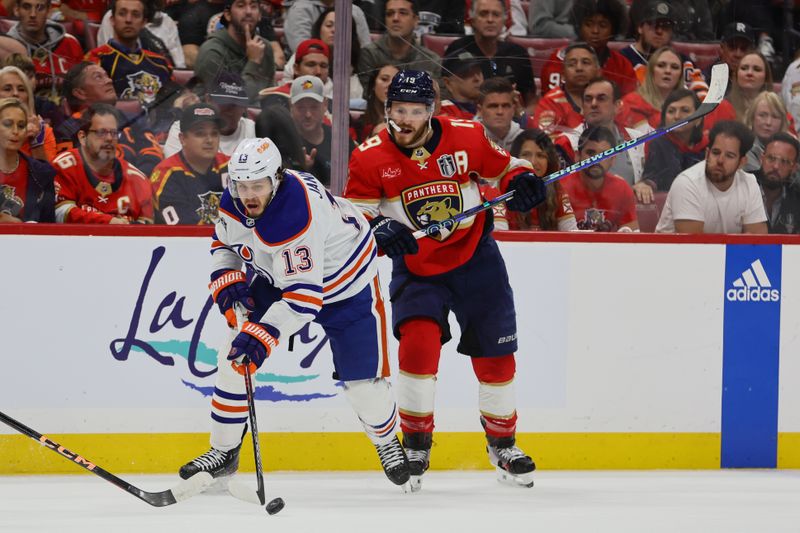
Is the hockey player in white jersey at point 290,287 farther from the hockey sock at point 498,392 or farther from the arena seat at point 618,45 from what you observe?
the arena seat at point 618,45

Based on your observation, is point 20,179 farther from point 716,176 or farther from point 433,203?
point 716,176

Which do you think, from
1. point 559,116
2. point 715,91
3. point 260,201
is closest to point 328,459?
point 260,201

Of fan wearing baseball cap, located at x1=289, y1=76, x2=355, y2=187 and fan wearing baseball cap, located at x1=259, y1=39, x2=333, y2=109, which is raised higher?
fan wearing baseball cap, located at x1=259, y1=39, x2=333, y2=109

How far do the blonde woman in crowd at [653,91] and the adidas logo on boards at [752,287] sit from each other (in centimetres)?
68

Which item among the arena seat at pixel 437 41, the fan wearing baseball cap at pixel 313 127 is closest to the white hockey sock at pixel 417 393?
the fan wearing baseball cap at pixel 313 127

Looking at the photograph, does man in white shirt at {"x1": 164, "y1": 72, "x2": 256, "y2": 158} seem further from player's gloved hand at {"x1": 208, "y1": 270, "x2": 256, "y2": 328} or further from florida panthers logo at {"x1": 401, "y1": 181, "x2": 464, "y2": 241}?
player's gloved hand at {"x1": 208, "y1": 270, "x2": 256, "y2": 328}

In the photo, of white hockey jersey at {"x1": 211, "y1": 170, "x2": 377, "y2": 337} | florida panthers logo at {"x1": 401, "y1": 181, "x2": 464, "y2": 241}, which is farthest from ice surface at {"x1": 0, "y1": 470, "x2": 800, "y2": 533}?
florida panthers logo at {"x1": 401, "y1": 181, "x2": 464, "y2": 241}

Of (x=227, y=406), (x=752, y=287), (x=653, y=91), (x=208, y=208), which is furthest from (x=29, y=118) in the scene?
(x=752, y=287)

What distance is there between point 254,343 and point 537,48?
197 cm

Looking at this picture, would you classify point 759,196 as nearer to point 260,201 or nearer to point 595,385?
point 595,385

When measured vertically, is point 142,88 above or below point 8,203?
above

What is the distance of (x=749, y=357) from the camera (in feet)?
14.3

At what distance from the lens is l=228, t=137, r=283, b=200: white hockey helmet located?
325 centimetres

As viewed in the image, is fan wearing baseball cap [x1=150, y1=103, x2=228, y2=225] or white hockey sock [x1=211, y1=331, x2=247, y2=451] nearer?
white hockey sock [x1=211, y1=331, x2=247, y2=451]
